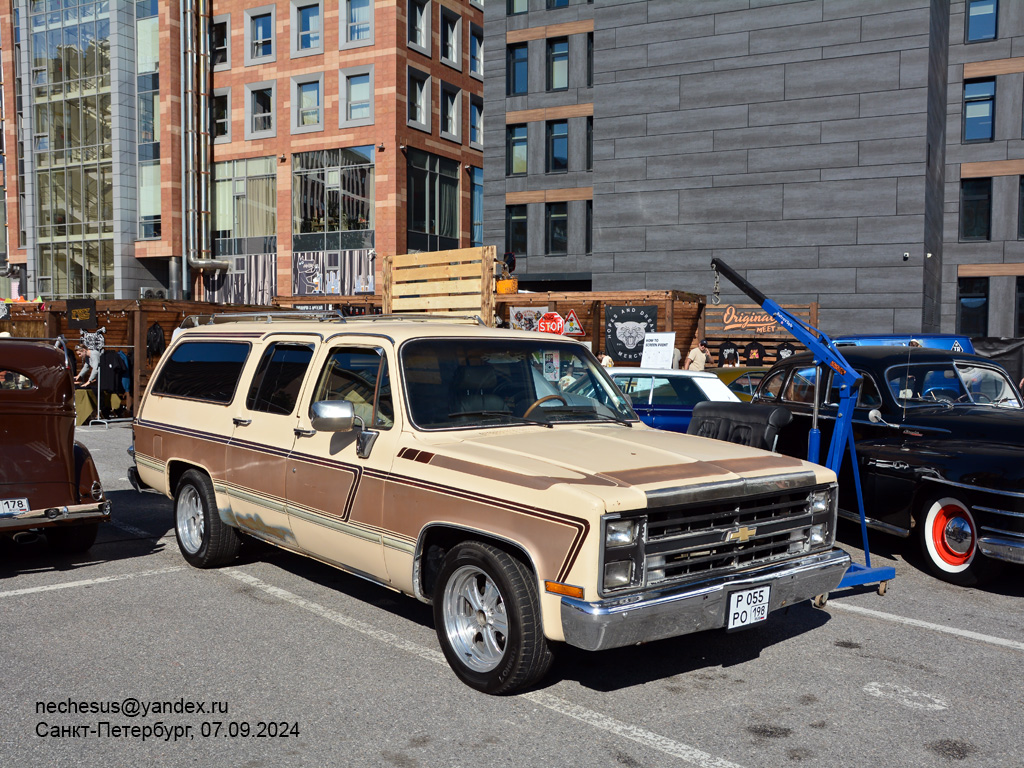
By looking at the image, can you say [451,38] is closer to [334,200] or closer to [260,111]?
[260,111]

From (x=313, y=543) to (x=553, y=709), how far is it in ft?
6.79

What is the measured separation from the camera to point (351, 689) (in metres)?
4.64

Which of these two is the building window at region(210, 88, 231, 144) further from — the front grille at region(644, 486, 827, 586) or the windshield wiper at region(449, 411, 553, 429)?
the front grille at region(644, 486, 827, 586)

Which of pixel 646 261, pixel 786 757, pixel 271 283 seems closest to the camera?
pixel 786 757

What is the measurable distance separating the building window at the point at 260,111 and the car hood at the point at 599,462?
34.9 m

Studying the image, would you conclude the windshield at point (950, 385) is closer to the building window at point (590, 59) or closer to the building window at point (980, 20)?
the building window at point (590, 59)

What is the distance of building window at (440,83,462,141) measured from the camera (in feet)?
126

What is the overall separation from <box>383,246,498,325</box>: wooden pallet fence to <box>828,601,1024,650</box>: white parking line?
11.3 meters

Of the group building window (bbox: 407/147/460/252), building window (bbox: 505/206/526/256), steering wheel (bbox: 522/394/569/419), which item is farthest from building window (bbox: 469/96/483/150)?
steering wheel (bbox: 522/394/569/419)

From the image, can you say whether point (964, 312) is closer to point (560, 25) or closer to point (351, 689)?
point (560, 25)

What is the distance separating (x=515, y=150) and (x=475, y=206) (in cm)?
592

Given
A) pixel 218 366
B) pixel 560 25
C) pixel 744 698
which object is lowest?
pixel 744 698

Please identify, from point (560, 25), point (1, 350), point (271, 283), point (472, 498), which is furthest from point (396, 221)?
point (472, 498)

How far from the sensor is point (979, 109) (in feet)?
106
